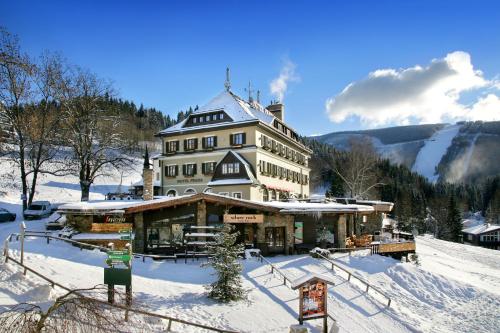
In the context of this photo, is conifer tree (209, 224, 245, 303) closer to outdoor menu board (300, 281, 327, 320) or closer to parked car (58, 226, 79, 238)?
outdoor menu board (300, 281, 327, 320)

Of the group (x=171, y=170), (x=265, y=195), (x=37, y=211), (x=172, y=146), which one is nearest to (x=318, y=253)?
(x=265, y=195)

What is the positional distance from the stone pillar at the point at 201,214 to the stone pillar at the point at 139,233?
3.67 meters

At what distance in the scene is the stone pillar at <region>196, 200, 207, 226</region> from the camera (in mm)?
26531

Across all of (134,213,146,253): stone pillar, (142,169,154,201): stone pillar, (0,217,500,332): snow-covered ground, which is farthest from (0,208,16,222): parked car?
(134,213,146,253): stone pillar

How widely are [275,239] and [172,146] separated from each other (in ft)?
71.3

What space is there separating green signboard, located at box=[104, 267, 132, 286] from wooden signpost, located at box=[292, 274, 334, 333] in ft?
20.2

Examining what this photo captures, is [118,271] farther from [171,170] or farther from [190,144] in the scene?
[171,170]

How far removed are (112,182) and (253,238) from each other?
57.7 metres

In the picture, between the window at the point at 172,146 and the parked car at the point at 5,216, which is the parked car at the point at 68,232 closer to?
the parked car at the point at 5,216

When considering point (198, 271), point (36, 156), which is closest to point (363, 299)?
point (198, 271)

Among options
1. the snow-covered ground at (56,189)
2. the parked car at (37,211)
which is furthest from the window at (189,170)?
the parked car at (37,211)

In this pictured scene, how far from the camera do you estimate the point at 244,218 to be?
26.3m

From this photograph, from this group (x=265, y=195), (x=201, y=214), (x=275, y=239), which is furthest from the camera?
(x=265, y=195)

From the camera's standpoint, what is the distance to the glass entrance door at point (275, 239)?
1105 inches
